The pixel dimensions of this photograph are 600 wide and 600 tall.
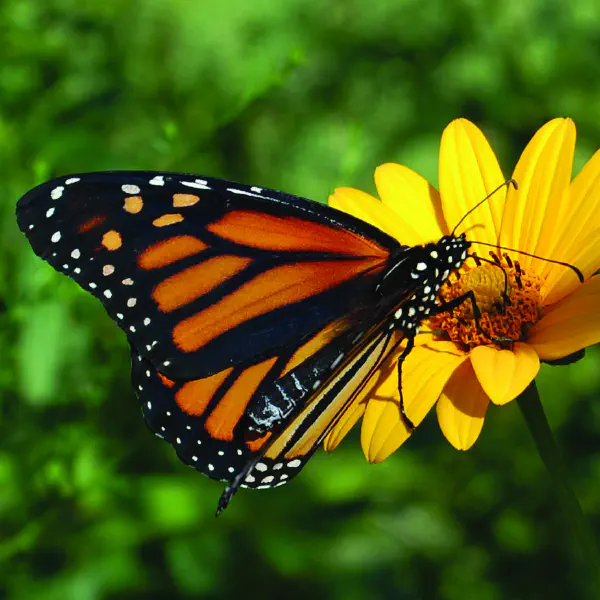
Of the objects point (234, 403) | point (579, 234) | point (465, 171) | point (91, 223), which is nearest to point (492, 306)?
point (579, 234)

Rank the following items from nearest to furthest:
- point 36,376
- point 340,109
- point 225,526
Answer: point 36,376 < point 225,526 < point 340,109

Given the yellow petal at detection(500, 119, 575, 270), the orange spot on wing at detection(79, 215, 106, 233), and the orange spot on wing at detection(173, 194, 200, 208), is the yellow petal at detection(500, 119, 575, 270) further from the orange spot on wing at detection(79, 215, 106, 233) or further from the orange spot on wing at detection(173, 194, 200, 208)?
the orange spot on wing at detection(79, 215, 106, 233)

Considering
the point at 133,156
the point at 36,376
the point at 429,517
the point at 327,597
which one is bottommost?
the point at 327,597

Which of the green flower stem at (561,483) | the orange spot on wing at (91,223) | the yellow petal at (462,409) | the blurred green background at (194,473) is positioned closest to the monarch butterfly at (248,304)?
the orange spot on wing at (91,223)

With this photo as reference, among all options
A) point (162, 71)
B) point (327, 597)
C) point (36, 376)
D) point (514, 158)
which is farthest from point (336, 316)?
point (162, 71)

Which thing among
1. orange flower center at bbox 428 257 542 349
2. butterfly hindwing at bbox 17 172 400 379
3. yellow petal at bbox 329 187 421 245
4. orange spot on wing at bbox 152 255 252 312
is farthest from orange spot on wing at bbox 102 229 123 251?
orange flower center at bbox 428 257 542 349

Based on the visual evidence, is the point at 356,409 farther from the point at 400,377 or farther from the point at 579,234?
the point at 579,234

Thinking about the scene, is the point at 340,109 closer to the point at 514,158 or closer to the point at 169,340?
the point at 514,158
